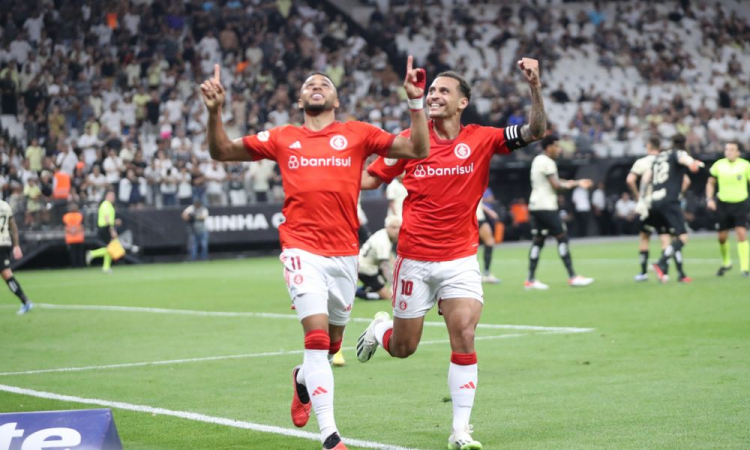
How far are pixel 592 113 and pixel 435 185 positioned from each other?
33.7 m

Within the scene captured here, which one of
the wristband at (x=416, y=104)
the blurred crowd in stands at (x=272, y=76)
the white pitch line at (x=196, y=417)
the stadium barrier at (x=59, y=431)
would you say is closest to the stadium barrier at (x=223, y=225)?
the blurred crowd in stands at (x=272, y=76)

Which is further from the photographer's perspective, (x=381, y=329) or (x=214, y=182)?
(x=214, y=182)

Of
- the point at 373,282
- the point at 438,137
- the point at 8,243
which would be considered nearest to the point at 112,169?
the point at 8,243

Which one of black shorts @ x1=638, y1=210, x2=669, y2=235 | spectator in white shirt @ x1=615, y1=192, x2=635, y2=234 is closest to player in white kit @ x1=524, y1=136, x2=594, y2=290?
black shorts @ x1=638, y1=210, x2=669, y2=235

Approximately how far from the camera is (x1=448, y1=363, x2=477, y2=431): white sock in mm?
7258

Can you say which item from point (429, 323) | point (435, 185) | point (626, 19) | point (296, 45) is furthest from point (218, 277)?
point (626, 19)

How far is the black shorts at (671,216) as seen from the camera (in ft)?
64.2

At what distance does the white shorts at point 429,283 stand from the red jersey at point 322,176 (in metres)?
0.56

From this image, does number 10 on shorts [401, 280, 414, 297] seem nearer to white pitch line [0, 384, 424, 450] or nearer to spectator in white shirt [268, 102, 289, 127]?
white pitch line [0, 384, 424, 450]

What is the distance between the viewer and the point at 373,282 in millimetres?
18281

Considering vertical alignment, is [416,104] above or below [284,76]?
below

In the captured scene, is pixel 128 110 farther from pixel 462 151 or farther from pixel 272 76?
pixel 462 151

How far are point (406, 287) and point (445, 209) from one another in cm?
59

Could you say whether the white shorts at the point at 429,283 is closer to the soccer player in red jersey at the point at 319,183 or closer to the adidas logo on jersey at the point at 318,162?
the soccer player in red jersey at the point at 319,183
